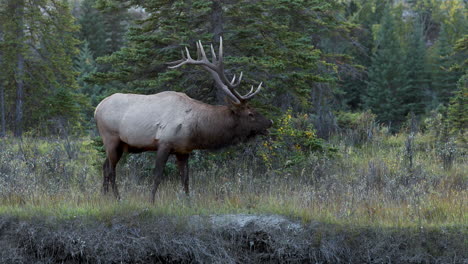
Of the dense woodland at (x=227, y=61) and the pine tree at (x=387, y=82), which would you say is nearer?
the dense woodland at (x=227, y=61)

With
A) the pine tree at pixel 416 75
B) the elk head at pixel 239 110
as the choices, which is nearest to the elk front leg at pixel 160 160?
the elk head at pixel 239 110

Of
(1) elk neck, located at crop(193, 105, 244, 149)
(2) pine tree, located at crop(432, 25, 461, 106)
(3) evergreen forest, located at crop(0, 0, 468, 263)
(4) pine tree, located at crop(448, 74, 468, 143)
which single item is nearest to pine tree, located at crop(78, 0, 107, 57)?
(3) evergreen forest, located at crop(0, 0, 468, 263)

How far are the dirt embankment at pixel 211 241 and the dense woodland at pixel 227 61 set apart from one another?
9.91 feet

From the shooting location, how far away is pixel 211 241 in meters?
6.63

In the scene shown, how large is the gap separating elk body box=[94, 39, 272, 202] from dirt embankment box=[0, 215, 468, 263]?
3.25 feet

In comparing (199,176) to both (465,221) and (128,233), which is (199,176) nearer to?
(128,233)

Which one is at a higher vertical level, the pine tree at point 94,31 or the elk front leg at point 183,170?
the pine tree at point 94,31

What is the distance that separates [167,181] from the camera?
8859 mm

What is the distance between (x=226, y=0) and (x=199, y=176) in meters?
3.20

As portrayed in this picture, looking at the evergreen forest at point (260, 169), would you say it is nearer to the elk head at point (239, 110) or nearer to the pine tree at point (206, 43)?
the pine tree at point (206, 43)

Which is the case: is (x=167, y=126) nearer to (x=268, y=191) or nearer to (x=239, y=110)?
(x=239, y=110)

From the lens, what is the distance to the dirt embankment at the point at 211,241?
6504 mm

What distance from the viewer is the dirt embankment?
650 centimetres

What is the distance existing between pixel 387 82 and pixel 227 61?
88.5 ft
